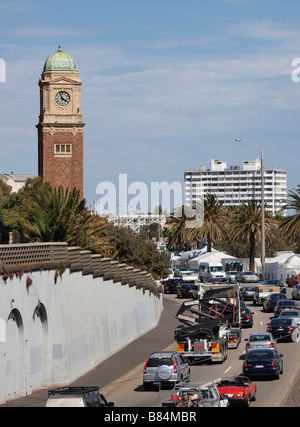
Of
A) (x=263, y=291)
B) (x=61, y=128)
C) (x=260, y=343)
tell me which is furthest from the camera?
(x=61, y=128)

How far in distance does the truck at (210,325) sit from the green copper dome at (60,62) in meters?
47.6

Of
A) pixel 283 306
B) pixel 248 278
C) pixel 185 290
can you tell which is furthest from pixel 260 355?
pixel 248 278

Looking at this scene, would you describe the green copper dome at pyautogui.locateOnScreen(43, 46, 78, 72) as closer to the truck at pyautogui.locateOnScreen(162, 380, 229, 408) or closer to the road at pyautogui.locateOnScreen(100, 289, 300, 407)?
the road at pyautogui.locateOnScreen(100, 289, 300, 407)

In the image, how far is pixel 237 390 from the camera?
25172 millimetres

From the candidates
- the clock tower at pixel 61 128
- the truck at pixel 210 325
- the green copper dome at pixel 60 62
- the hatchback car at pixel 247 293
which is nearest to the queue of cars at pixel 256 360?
the truck at pixel 210 325

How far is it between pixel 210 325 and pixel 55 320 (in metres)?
8.21

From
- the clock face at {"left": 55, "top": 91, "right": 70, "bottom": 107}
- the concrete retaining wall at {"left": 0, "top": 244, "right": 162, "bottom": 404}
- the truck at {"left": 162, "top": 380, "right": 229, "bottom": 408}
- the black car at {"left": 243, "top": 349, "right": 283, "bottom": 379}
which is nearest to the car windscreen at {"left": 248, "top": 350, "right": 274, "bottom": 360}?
the black car at {"left": 243, "top": 349, "right": 283, "bottom": 379}

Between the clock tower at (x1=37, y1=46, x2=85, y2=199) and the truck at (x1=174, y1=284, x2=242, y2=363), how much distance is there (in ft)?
140

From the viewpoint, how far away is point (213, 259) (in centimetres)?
10344

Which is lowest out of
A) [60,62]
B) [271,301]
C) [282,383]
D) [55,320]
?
[282,383]

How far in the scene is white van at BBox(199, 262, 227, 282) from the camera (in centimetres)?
8825

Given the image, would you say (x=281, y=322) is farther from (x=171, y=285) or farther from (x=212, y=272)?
(x=212, y=272)
